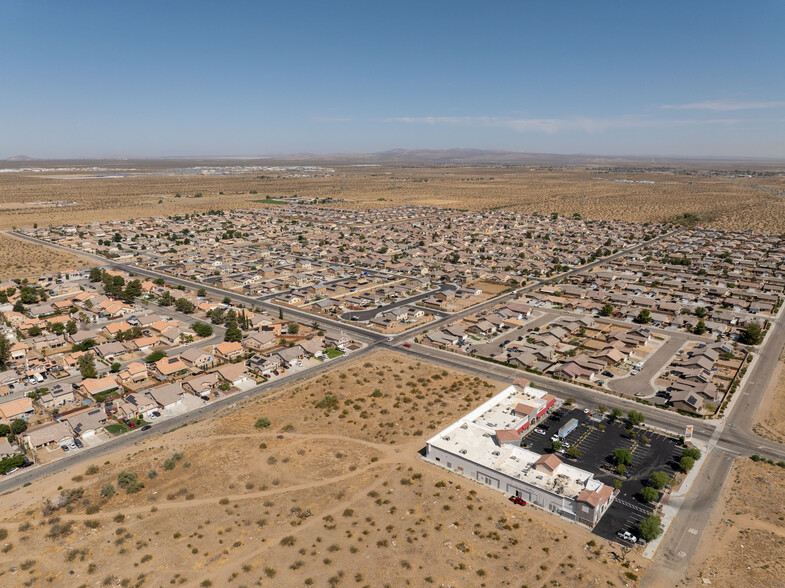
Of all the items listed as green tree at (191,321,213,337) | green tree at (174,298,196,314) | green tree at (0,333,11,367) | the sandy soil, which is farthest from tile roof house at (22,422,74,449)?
the sandy soil

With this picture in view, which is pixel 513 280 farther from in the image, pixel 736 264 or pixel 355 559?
pixel 355 559

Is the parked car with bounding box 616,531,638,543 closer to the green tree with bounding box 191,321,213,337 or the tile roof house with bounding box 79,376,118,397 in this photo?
the tile roof house with bounding box 79,376,118,397

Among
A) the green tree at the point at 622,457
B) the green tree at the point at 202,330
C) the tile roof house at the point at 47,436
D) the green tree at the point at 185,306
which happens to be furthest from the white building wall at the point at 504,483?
the green tree at the point at 185,306

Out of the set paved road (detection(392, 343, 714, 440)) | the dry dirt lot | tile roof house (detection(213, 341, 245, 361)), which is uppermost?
tile roof house (detection(213, 341, 245, 361))


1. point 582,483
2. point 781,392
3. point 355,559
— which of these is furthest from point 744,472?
point 355,559

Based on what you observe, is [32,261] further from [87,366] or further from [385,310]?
[385,310]

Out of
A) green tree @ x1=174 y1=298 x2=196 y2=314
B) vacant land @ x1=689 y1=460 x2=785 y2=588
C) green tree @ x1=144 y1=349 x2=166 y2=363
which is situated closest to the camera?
vacant land @ x1=689 y1=460 x2=785 y2=588

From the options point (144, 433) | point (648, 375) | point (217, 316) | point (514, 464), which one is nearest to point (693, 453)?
point (514, 464)

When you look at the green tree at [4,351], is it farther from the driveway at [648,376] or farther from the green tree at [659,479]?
the driveway at [648,376]
